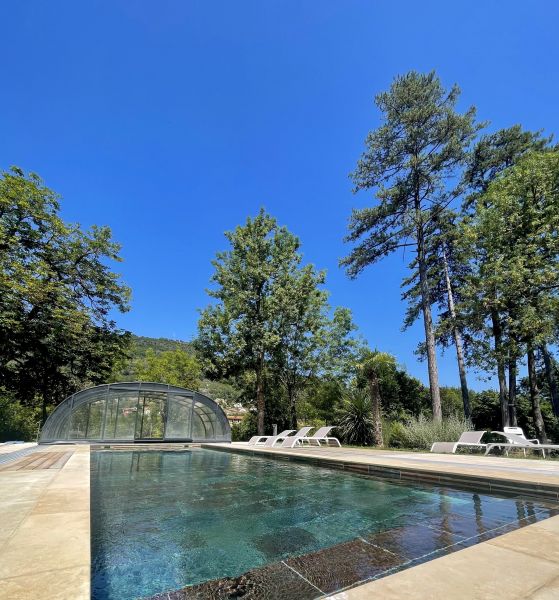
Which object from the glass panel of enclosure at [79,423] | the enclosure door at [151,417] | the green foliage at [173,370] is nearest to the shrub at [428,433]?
the enclosure door at [151,417]

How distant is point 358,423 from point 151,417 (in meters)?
9.07

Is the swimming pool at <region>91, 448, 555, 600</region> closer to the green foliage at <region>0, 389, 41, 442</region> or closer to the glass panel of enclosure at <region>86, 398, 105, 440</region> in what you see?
the glass panel of enclosure at <region>86, 398, 105, 440</region>

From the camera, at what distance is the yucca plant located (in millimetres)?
15234

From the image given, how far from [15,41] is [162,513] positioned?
18.9 metres

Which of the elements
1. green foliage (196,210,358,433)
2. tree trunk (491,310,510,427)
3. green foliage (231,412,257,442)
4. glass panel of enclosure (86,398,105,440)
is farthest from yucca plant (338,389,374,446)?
glass panel of enclosure (86,398,105,440)

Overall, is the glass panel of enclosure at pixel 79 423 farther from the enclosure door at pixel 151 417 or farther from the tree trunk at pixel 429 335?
the tree trunk at pixel 429 335

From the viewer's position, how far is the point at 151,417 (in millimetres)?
15711

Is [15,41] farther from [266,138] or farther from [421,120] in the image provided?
[421,120]

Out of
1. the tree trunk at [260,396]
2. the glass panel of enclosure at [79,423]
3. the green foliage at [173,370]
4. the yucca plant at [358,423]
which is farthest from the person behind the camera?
the green foliage at [173,370]

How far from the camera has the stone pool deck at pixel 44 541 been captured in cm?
151

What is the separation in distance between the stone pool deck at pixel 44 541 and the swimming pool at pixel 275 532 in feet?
1.07

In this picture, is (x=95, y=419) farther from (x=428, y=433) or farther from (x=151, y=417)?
(x=428, y=433)

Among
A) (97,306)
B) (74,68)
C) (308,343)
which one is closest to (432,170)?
(308,343)

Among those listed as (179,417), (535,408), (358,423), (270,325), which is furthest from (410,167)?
(179,417)
